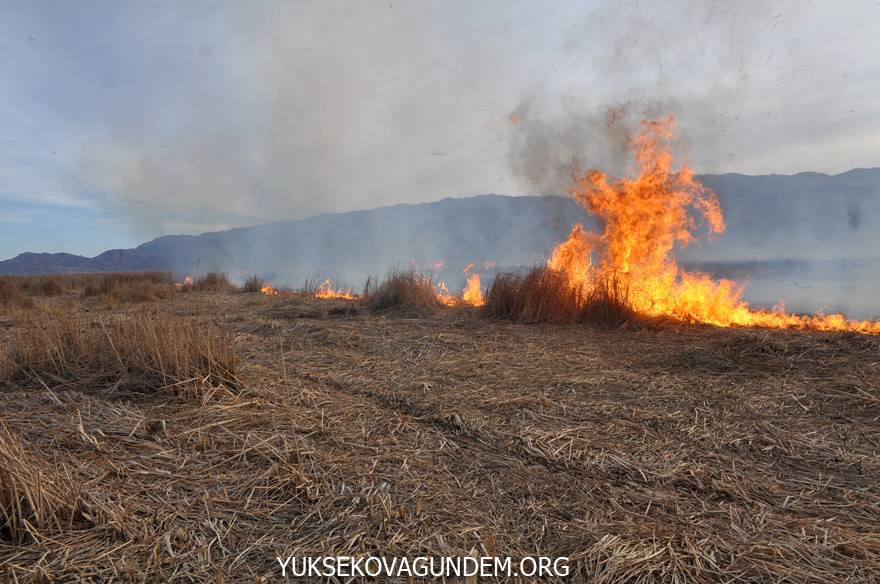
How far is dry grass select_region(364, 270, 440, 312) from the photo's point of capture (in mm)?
8531

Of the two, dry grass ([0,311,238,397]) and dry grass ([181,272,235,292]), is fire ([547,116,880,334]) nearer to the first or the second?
dry grass ([0,311,238,397])

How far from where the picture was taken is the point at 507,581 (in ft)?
5.25

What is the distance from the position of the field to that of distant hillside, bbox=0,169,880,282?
3327 centimetres

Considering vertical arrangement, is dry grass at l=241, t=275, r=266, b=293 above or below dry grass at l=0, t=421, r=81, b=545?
above

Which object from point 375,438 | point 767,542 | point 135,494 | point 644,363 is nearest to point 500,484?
point 375,438

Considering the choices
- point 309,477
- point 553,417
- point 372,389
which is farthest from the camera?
point 372,389

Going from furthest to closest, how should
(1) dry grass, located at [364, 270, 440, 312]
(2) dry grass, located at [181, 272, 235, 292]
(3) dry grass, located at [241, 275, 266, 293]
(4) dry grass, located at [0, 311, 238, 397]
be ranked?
(2) dry grass, located at [181, 272, 235, 292]
(3) dry grass, located at [241, 275, 266, 293]
(1) dry grass, located at [364, 270, 440, 312]
(4) dry grass, located at [0, 311, 238, 397]

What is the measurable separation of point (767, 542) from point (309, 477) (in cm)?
192

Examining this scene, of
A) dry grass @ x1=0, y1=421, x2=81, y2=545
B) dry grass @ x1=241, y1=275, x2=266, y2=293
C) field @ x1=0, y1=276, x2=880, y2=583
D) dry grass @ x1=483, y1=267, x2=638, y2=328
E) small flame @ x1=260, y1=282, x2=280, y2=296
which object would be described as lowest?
field @ x1=0, y1=276, x2=880, y2=583

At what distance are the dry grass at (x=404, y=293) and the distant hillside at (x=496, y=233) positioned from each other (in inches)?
1117

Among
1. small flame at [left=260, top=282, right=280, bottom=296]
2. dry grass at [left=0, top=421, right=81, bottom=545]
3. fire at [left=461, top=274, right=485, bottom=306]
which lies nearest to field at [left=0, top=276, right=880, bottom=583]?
dry grass at [left=0, top=421, right=81, bottom=545]

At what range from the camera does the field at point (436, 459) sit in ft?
5.64

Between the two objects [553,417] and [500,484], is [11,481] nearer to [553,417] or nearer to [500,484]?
[500,484]

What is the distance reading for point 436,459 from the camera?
8.43ft
